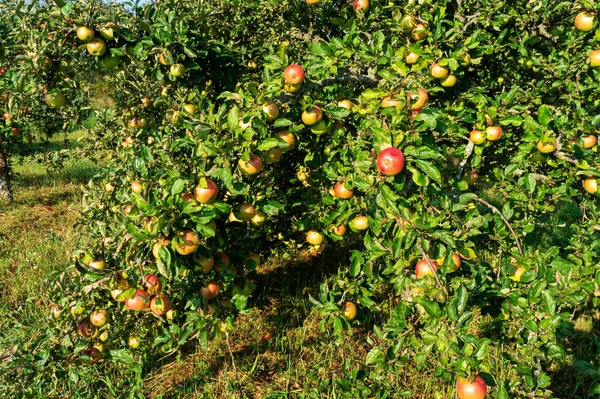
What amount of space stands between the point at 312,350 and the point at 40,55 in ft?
8.60

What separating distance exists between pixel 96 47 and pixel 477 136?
2070 mm

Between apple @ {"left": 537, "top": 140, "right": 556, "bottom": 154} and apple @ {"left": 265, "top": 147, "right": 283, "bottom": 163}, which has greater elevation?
apple @ {"left": 265, "top": 147, "right": 283, "bottom": 163}

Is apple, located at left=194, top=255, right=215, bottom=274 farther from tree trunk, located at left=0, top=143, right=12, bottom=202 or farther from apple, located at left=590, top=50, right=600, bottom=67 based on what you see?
tree trunk, located at left=0, top=143, right=12, bottom=202

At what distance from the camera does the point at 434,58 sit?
7.13ft

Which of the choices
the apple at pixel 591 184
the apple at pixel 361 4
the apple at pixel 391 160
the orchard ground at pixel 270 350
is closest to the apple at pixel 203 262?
the orchard ground at pixel 270 350

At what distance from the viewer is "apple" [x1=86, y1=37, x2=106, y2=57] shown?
207 cm

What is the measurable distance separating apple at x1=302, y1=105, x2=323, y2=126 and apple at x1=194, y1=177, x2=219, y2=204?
0.57 metres

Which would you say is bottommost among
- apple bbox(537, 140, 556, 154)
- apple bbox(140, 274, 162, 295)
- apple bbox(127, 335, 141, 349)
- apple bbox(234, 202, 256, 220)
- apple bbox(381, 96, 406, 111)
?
apple bbox(127, 335, 141, 349)

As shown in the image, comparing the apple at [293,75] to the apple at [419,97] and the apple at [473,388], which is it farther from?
the apple at [473,388]

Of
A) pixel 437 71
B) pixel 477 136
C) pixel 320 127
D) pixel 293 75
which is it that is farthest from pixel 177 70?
pixel 477 136

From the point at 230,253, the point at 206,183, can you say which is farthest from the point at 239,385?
the point at 206,183

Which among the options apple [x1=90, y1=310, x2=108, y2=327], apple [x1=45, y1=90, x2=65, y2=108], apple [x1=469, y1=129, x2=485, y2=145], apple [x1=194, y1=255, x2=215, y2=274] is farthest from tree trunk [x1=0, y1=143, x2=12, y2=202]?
apple [x1=469, y1=129, x2=485, y2=145]

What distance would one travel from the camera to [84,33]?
2.03 meters

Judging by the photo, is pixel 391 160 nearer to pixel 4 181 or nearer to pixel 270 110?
pixel 270 110
